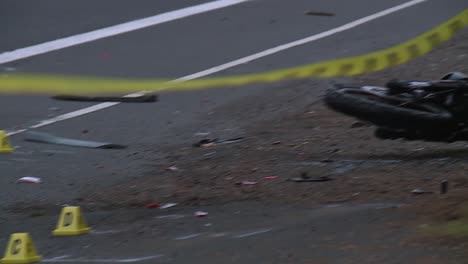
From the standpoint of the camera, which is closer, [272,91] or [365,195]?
[365,195]

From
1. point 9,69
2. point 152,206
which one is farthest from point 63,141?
point 9,69

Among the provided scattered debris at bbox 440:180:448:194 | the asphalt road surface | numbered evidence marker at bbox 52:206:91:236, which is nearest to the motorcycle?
scattered debris at bbox 440:180:448:194

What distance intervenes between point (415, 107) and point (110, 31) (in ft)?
24.9

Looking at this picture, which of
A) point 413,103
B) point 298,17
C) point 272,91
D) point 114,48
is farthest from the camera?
point 298,17

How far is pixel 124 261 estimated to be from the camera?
20.9 feet

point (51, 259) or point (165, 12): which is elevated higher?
point (165, 12)

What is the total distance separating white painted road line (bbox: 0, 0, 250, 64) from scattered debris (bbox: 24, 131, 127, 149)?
11.7 feet

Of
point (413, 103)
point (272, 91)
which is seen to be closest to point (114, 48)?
point (272, 91)

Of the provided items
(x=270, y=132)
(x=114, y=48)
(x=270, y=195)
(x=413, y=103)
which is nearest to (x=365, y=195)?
(x=270, y=195)

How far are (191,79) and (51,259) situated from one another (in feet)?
20.0

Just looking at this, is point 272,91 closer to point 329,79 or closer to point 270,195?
point 329,79

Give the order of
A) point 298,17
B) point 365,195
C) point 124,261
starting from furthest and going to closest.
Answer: point 298,17 < point 365,195 < point 124,261

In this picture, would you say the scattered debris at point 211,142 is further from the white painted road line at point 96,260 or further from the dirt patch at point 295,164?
the white painted road line at point 96,260

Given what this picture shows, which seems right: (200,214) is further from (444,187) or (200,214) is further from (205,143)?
(205,143)
